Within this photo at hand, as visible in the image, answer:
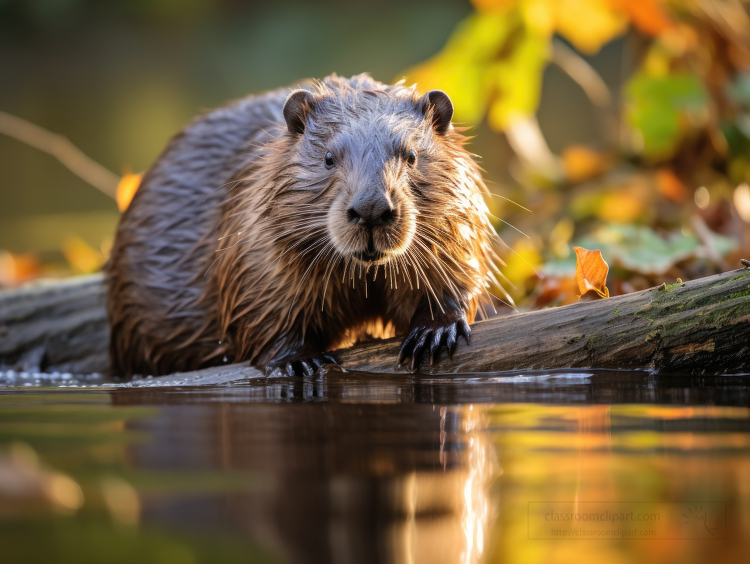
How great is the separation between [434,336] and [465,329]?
10 centimetres

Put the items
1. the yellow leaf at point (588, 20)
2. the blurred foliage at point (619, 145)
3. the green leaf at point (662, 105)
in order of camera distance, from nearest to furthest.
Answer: the blurred foliage at point (619, 145)
the yellow leaf at point (588, 20)
the green leaf at point (662, 105)

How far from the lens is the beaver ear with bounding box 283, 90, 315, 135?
2.77m

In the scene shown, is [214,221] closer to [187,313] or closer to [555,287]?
[187,313]

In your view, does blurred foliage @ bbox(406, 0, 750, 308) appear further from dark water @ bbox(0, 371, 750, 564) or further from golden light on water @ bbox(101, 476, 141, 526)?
golden light on water @ bbox(101, 476, 141, 526)

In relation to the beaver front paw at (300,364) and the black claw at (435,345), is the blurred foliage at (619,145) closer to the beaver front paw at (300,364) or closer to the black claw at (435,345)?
the black claw at (435,345)

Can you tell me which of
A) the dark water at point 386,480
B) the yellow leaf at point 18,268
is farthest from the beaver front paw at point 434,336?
the yellow leaf at point 18,268

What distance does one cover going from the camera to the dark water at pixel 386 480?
0.98 metres

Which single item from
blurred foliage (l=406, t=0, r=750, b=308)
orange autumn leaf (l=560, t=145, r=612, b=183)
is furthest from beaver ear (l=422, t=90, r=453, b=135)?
orange autumn leaf (l=560, t=145, r=612, b=183)

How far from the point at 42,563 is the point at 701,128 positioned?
5.15 m

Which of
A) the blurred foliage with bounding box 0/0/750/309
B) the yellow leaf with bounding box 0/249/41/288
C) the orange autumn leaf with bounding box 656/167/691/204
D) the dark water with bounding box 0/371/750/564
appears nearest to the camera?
the dark water with bounding box 0/371/750/564

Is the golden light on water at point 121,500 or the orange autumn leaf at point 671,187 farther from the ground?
the orange autumn leaf at point 671,187

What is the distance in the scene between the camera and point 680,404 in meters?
1.84

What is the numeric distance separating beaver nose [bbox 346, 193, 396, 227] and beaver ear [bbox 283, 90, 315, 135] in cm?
60

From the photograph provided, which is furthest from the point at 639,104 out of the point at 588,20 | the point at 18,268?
the point at 18,268
